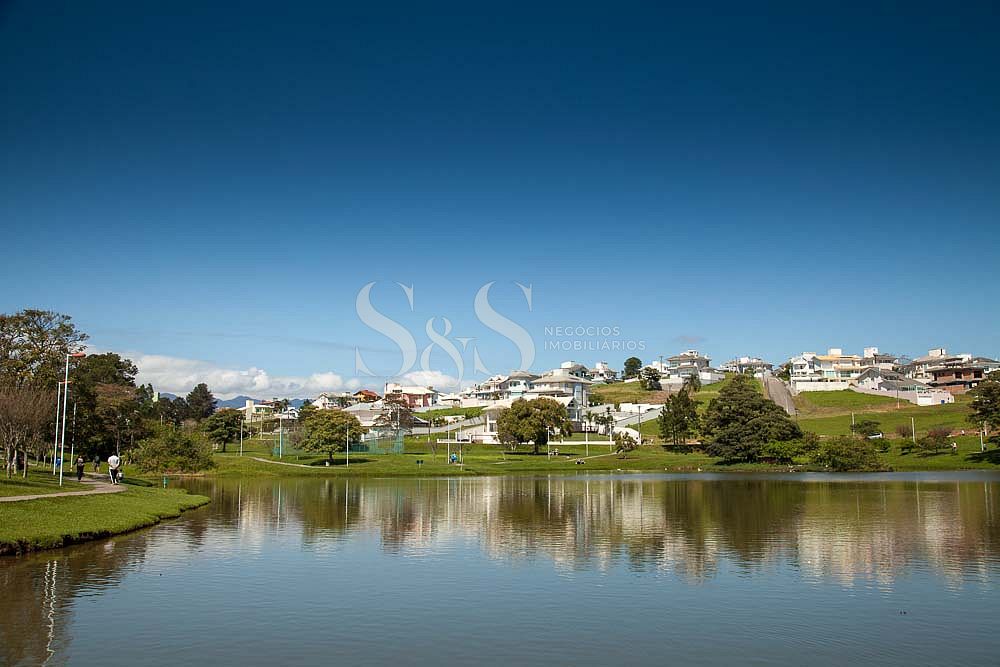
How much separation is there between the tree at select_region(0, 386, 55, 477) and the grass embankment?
21.1 ft

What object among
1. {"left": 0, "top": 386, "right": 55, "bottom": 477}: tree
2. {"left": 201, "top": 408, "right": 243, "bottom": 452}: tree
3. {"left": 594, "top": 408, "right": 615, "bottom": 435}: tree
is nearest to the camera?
{"left": 0, "top": 386, "right": 55, "bottom": 477}: tree

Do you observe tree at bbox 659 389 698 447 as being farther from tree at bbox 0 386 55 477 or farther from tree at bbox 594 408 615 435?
tree at bbox 0 386 55 477

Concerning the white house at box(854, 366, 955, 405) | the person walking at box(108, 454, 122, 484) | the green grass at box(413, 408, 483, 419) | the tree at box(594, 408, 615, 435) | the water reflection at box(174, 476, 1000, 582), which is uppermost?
the white house at box(854, 366, 955, 405)

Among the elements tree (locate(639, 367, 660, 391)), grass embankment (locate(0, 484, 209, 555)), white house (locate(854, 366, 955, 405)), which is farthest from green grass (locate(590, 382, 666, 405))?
grass embankment (locate(0, 484, 209, 555))

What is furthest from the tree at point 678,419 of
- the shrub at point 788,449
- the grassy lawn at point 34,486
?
the grassy lawn at point 34,486

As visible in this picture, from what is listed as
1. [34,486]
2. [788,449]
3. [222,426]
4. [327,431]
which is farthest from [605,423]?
[34,486]

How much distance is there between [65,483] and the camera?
45438 mm

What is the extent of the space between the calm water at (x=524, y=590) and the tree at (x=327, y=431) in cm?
4978

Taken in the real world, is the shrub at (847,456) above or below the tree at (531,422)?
below

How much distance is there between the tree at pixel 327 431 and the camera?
89000 millimetres

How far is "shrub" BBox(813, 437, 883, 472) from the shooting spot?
255ft

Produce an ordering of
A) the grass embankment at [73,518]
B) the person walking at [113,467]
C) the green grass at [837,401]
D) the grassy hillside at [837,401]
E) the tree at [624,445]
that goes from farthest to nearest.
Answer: the green grass at [837,401] → the grassy hillside at [837,401] → the tree at [624,445] → the person walking at [113,467] → the grass embankment at [73,518]

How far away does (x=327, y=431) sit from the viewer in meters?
89.1

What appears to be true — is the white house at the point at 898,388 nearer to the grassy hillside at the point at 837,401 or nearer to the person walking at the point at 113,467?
the grassy hillside at the point at 837,401
